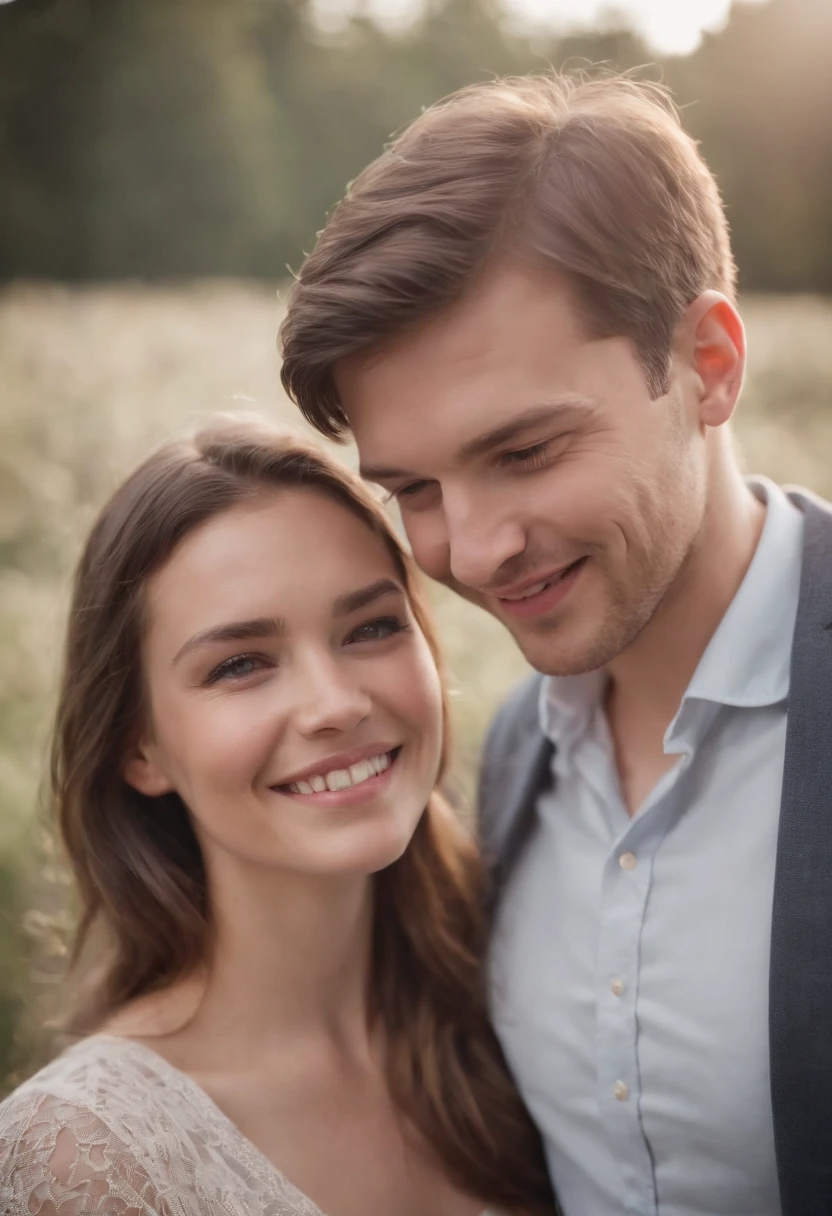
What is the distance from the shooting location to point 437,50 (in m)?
4.19

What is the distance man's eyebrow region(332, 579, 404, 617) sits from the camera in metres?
1.94

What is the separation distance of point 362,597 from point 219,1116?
0.96 m

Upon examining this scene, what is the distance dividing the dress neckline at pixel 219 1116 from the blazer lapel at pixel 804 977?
812mm

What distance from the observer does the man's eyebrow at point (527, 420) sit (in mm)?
1750

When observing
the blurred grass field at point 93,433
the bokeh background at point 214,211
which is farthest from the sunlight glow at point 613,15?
the blurred grass field at point 93,433

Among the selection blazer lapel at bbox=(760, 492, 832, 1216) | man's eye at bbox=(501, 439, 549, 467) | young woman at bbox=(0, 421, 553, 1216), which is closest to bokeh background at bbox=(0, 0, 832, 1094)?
young woman at bbox=(0, 421, 553, 1216)

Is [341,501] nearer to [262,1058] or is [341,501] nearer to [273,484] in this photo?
[273,484]

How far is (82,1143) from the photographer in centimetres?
171

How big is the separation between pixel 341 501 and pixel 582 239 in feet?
2.14

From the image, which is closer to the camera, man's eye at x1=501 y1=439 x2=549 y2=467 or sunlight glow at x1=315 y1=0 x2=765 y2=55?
man's eye at x1=501 y1=439 x2=549 y2=467

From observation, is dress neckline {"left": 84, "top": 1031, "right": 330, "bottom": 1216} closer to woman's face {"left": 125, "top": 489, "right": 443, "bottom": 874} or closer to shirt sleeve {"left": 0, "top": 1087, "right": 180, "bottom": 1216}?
shirt sleeve {"left": 0, "top": 1087, "right": 180, "bottom": 1216}

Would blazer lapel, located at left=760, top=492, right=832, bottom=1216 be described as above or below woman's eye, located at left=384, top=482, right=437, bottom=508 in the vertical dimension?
below

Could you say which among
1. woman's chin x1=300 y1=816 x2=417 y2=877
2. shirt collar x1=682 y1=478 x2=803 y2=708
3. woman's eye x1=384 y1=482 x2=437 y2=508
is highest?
woman's eye x1=384 y1=482 x2=437 y2=508

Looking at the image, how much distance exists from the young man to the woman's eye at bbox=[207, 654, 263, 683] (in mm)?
364
